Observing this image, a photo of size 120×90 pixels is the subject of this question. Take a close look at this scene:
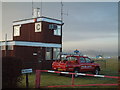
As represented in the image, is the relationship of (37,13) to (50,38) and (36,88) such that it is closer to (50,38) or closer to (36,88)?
(50,38)

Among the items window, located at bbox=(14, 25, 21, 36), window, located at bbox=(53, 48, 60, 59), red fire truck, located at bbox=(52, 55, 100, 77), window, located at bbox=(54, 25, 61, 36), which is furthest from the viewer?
window, located at bbox=(14, 25, 21, 36)

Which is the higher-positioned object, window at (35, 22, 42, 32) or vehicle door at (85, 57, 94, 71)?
window at (35, 22, 42, 32)

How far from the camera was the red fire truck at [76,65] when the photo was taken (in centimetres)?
1907

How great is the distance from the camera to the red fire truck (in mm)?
19067

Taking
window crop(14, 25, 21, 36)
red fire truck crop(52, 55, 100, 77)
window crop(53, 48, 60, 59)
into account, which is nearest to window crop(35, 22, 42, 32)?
window crop(53, 48, 60, 59)

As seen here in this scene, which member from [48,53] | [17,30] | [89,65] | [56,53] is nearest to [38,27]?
[48,53]

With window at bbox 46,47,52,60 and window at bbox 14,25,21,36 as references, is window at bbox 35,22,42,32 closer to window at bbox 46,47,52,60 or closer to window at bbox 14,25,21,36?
window at bbox 46,47,52,60

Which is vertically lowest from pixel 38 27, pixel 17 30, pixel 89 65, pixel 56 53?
pixel 89 65

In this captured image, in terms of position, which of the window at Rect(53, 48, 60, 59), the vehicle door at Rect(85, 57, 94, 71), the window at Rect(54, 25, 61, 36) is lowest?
the vehicle door at Rect(85, 57, 94, 71)

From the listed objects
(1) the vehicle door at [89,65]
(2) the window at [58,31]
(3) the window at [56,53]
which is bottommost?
(1) the vehicle door at [89,65]

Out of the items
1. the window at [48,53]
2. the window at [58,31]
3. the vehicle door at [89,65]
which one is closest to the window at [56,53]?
the window at [48,53]

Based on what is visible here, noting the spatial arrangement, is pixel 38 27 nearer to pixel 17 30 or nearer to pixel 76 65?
pixel 17 30

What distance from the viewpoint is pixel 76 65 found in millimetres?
19391

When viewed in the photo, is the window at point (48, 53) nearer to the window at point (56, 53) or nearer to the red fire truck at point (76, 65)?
the window at point (56, 53)
